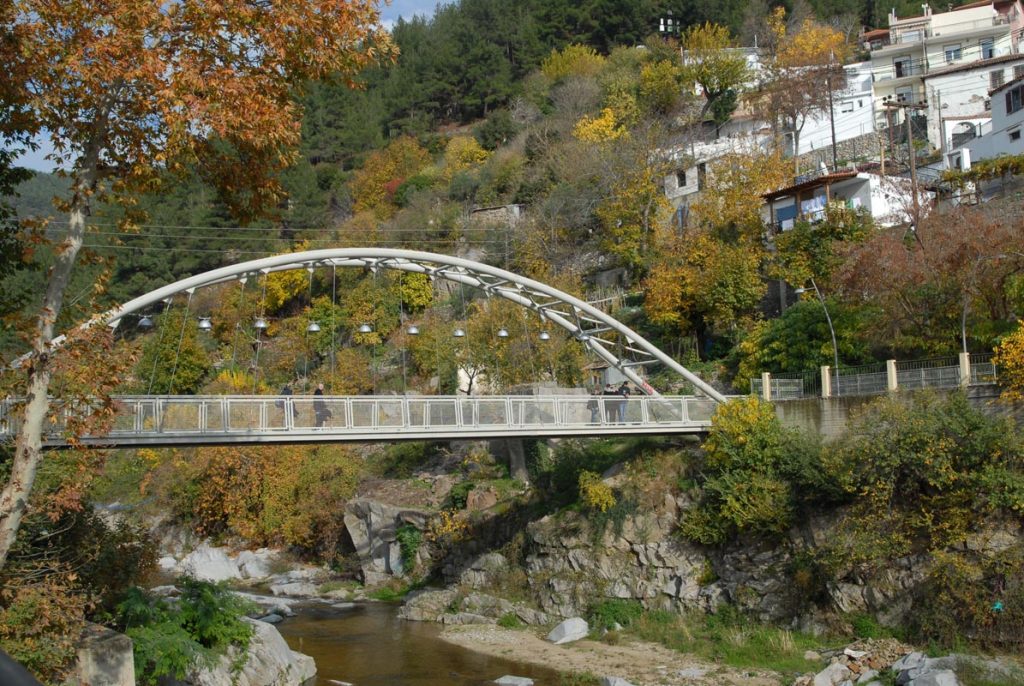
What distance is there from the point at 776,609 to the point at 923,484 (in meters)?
4.64

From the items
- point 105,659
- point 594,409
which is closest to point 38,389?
point 105,659

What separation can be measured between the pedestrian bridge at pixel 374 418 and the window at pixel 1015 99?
911 inches

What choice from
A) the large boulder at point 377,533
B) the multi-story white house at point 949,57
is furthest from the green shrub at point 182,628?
the multi-story white house at point 949,57

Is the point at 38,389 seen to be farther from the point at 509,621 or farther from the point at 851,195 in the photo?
the point at 851,195

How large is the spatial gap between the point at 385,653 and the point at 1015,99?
112 ft

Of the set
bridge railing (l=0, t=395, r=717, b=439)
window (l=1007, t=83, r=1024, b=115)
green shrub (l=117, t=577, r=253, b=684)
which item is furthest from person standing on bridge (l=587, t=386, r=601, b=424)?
window (l=1007, t=83, r=1024, b=115)

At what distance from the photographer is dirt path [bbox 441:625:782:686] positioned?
2121 cm

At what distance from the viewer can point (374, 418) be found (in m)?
24.0

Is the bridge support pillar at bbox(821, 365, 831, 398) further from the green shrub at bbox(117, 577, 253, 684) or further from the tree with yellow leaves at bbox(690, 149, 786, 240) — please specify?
the green shrub at bbox(117, 577, 253, 684)

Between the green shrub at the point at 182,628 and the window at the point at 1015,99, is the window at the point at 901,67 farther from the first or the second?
the green shrub at the point at 182,628

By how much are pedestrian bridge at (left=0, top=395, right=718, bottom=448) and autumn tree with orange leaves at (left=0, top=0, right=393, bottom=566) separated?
5.85m

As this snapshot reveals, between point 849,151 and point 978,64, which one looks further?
point 849,151

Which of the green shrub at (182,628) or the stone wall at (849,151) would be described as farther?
the stone wall at (849,151)

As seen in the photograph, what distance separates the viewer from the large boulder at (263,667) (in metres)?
19.6
